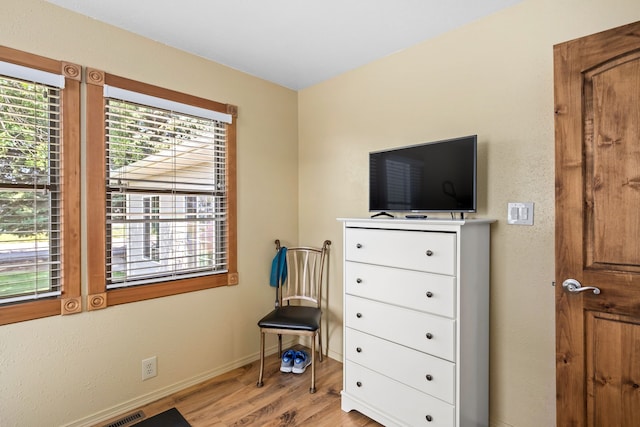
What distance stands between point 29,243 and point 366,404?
221 cm

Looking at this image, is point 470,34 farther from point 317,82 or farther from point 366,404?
point 366,404

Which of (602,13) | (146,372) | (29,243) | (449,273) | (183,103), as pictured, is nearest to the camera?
(602,13)

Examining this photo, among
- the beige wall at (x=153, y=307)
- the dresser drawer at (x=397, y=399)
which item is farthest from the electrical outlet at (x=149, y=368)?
the dresser drawer at (x=397, y=399)

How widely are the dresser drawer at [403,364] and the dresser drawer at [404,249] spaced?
487mm

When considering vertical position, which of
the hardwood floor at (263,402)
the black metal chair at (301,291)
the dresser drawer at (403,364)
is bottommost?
the hardwood floor at (263,402)

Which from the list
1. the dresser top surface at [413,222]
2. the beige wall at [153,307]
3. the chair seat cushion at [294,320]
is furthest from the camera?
the chair seat cushion at [294,320]

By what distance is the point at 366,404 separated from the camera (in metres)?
2.06

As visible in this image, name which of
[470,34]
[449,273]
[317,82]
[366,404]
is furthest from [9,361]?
[470,34]

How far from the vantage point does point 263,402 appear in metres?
2.24

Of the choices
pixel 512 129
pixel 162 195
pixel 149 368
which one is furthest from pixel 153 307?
pixel 512 129

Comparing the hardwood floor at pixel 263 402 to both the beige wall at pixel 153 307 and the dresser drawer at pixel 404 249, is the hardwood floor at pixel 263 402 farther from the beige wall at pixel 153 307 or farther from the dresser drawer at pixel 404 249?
Result: the dresser drawer at pixel 404 249

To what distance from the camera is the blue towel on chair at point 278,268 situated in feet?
9.57

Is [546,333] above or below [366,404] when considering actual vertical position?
above

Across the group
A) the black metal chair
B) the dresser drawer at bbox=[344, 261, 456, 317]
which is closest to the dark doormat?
the black metal chair
